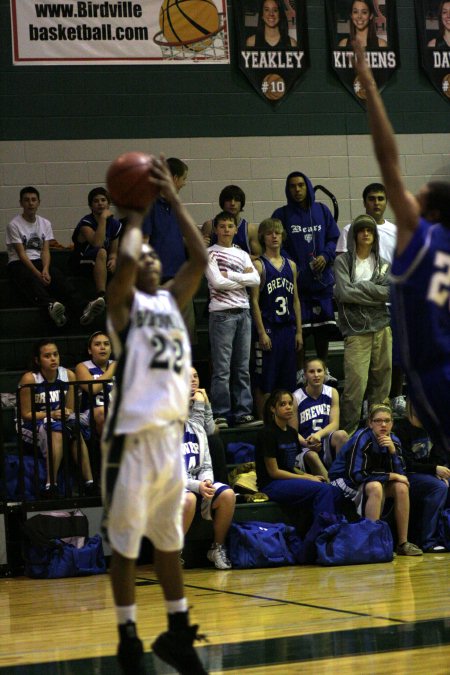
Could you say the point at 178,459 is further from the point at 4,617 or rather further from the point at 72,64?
the point at 72,64

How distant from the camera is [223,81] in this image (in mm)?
13125

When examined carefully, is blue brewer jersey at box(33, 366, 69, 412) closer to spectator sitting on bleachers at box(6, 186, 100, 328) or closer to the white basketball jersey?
spectator sitting on bleachers at box(6, 186, 100, 328)

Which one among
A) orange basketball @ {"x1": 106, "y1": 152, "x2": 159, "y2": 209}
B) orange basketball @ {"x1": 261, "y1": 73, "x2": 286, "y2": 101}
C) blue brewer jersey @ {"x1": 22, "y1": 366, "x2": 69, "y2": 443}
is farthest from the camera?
orange basketball @ {"x1": 261, "y1": 73, "x2": 286, "y2": 101}

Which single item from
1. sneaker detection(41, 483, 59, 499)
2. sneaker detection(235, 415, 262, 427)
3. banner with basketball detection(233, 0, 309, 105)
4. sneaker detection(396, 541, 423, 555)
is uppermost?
banner with basketball detection(233, 0, 309, 105)

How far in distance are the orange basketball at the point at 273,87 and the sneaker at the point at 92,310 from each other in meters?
3.74

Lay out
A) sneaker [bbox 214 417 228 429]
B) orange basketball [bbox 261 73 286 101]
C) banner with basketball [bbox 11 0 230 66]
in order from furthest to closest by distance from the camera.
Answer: orange basketball [bbox 261 73 286 101] < banner with basketball [bbox 11 0 230 66] < sneaker [bbox 214 417 228 429]

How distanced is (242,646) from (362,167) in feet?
29.2

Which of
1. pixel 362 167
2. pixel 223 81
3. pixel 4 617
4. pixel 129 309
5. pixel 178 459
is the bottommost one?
pixel 4 617

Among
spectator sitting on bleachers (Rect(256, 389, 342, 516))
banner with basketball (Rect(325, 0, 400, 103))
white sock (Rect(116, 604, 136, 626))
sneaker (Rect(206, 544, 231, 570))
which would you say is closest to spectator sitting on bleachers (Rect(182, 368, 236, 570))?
sneaker (Rect(206, 544, 231, 570))

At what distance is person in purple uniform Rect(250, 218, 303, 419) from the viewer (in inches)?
412

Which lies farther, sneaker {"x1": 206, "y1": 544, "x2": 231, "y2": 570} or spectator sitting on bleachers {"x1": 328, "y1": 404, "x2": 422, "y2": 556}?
spectator sitting on bleachers {"x1": 328, "y1": 404, "x2": 422, "y2": 556}

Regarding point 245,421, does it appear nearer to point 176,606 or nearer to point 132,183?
point 176,606

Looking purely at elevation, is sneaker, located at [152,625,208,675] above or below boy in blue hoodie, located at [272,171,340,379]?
below

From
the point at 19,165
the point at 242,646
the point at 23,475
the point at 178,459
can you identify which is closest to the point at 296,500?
the point at 23,475
